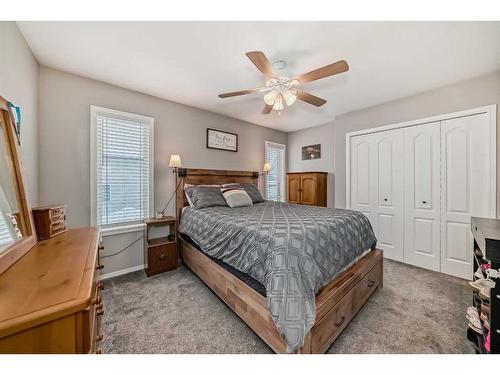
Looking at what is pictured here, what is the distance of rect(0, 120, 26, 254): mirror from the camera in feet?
3.37

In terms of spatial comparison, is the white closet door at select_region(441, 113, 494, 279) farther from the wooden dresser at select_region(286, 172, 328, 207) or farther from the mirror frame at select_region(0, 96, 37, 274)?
the mirror frame at select_region(0, 96, 37, 274)

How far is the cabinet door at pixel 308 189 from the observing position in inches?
160

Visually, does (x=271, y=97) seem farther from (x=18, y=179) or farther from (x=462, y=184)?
(x=462, y=184)

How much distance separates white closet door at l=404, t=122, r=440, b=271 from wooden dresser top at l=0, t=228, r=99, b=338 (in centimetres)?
380

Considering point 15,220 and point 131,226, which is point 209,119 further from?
point 15,220

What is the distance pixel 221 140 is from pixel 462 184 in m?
3.62

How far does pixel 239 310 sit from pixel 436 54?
311cm

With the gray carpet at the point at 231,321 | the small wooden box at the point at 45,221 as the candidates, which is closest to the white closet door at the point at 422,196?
the gray carpet at the point at 231,321

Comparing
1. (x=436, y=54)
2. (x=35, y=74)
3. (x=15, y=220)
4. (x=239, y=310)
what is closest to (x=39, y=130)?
(x=35, y=74)

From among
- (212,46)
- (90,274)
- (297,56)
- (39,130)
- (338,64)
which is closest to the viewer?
(90,274)

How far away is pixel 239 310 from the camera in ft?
5.59

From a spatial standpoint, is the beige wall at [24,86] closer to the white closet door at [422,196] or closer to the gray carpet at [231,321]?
the gray carpet at [231,321]

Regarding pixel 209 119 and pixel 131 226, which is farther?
pixel 209 119

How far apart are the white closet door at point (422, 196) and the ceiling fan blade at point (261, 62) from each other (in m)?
2.50
